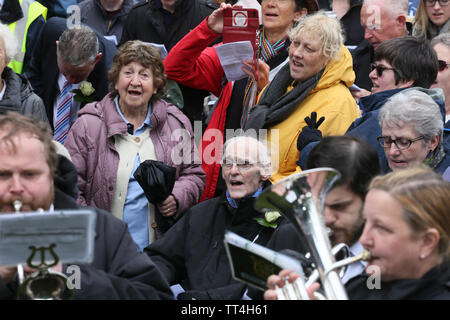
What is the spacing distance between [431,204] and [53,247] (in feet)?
4.64

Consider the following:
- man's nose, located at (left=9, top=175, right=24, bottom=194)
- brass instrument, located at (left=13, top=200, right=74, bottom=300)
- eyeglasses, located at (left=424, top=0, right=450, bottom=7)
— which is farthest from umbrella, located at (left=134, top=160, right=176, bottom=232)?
eyeglasses, located at (left=424, top=0, right=450, bottom=7)

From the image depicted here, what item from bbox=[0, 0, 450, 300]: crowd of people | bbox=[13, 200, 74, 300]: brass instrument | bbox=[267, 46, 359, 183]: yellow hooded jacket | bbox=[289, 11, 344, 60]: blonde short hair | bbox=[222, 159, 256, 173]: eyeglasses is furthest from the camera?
bbox=[289, 11, 344, 60]: blonde short hair

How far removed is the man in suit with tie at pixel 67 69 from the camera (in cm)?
635

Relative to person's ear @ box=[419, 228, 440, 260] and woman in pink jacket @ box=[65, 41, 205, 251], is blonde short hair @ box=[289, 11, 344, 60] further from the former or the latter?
person's ear @ box=[419, 228, 440, 260]

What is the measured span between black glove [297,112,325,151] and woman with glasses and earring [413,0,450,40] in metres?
1.80

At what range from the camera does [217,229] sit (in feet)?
15.5

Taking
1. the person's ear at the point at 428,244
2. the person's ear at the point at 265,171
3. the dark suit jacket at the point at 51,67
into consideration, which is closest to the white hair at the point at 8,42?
the dark suit jacket at the point at 51,67

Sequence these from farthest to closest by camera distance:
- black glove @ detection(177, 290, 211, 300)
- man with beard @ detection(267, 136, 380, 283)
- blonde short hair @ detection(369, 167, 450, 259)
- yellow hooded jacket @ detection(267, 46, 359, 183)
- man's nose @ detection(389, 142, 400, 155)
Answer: yellow hooded jacket @ detection(267, 46, 359, 183) < man's nose @ detection(389, 142, 400, 155) < black glove @ detection(177, 290, 211, 300) < man with beard @ detection(267, 136, 380, 283) < blonde short hair @ detection(369, 167, 450, 259)

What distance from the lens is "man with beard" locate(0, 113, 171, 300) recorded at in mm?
3303

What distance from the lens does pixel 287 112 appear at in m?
5.55

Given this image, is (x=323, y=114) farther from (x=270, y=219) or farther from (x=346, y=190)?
(x=346, y=190)

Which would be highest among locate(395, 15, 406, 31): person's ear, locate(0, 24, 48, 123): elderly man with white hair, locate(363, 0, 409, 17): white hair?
locate(363, 0, 409, 17): white hair

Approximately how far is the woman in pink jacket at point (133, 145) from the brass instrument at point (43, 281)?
239cm
